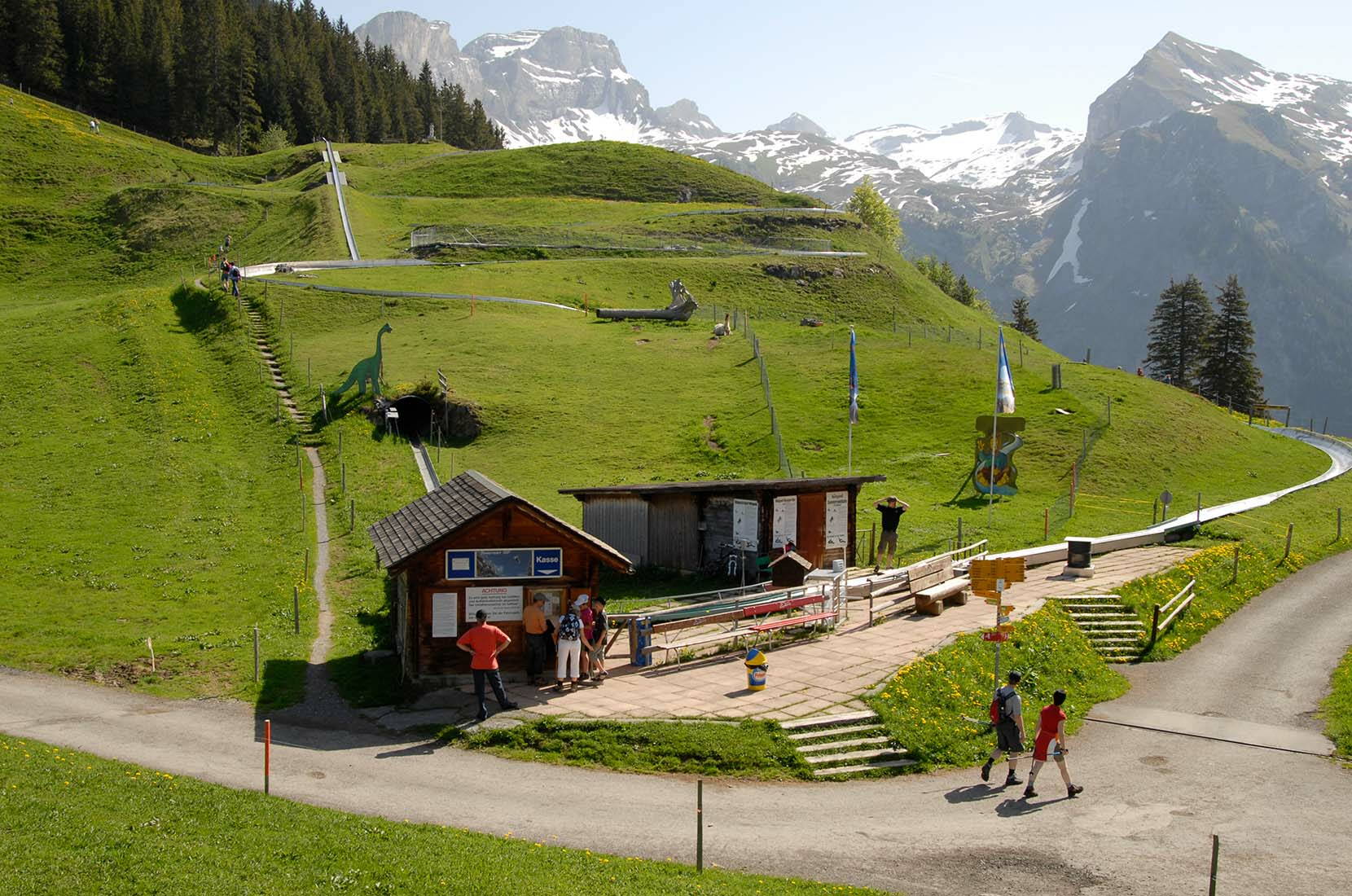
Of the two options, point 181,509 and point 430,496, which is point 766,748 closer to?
point 430,496

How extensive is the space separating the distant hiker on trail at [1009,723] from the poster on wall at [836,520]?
15.3 meters

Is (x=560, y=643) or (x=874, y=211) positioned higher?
(x=874, y=211)

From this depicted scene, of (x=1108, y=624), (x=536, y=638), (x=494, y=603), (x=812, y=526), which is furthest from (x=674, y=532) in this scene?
(x=1108, y=624)

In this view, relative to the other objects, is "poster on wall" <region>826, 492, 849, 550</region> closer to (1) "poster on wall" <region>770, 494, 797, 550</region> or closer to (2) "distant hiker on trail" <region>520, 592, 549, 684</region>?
(1) "poster on wall" <region>770, 494, 797, 550</region>

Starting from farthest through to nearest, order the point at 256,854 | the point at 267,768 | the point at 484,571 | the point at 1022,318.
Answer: the point at 1022,318, the point at 484,571, the point at 267,768, the point at 256,854

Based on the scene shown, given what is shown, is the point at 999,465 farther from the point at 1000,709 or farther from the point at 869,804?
the point at 869,804

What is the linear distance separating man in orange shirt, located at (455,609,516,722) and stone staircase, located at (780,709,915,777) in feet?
17.9

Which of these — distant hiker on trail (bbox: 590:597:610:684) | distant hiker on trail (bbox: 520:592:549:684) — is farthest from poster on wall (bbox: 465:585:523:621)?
distant hiker on trail (bbox: 590:597:610:684)

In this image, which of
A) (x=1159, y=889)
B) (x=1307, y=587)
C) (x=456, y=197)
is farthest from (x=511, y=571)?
(x=456, y=197)

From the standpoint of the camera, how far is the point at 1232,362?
9344 centimetres

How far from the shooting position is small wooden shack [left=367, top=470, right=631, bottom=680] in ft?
72.9

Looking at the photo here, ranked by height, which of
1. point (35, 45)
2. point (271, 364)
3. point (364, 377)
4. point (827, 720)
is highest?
point (35, 45)

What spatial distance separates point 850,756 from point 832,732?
2.45 feet

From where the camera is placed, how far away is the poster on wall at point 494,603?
2258 cm
